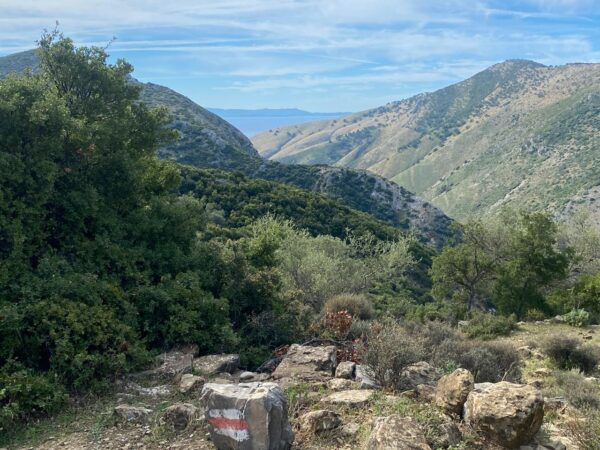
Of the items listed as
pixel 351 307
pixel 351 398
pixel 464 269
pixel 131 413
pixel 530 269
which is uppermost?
pixel 351 398

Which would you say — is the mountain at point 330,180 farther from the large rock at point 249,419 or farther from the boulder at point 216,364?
the large rock at point 249,419

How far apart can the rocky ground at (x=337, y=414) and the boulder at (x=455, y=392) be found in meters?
0.02

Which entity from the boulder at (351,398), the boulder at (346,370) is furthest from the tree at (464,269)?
the boulder at (351,398)

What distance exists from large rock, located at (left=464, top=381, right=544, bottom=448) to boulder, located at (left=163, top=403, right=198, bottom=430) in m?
4.36

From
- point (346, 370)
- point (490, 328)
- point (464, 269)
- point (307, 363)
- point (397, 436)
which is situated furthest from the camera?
point (464, 269)

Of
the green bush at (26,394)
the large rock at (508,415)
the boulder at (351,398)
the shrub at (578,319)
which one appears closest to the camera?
the large rock at (508,415)

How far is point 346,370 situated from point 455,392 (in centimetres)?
342

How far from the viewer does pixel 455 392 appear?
7340 mm

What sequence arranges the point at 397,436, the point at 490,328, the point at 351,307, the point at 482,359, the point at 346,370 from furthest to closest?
1. the point at 490,328
2. the point at 351,307
3. the point at 482,359
4. the point at 346,370
5. the point at 397,436

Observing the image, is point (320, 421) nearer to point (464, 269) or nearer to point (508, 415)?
point (508, 415)

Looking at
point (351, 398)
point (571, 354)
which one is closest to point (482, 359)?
point (571, 354)

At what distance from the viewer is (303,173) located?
301 ft

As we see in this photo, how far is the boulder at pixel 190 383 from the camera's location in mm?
9680

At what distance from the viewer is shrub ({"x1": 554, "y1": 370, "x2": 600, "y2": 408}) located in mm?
9062
